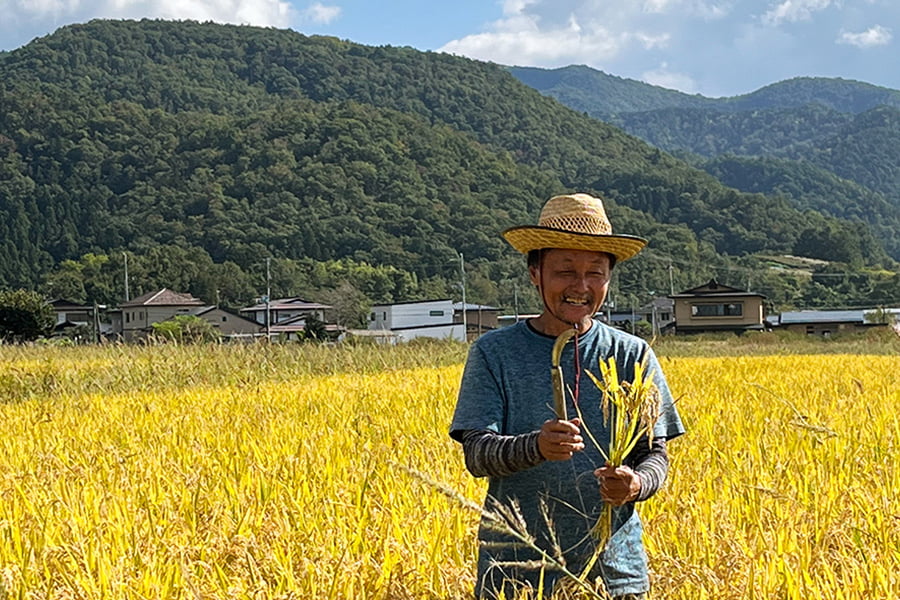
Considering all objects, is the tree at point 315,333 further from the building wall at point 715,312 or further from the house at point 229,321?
the building wall at point 715,312

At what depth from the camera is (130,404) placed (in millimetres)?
7320

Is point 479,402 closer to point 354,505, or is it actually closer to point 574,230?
point 574,230

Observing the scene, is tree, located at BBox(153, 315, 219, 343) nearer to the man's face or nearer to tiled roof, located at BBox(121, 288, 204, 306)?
the man's face

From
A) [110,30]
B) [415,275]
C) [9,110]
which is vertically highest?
[110,30]

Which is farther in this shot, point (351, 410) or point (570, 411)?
point (351, 410)

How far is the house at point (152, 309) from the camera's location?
54.0 metres

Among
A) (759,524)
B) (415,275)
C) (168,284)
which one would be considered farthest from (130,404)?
(415,275)

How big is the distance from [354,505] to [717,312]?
157ft

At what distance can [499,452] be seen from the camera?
193 cm

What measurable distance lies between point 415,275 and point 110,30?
92055 millimetres

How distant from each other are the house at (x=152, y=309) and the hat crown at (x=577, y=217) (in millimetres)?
53108

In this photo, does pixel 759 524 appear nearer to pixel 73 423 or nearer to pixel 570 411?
pixel 570 411

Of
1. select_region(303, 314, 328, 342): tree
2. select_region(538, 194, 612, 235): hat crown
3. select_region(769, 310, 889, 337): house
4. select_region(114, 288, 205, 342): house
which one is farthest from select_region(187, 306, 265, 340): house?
select_region(538, 194, 612, 235): hat crown

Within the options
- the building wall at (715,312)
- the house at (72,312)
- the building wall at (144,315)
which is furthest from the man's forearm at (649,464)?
the house at (72,312)
